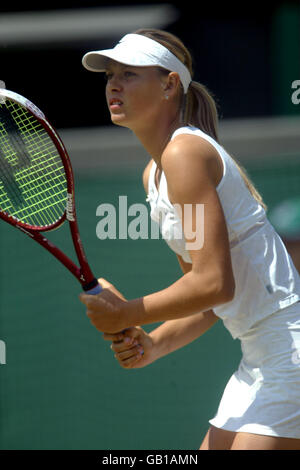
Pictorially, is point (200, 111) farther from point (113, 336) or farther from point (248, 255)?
point (113, 336)

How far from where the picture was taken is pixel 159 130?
71.6 inches

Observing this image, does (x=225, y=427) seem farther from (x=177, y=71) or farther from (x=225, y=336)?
(x=225, y=336)

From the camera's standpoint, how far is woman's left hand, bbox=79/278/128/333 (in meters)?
1.70

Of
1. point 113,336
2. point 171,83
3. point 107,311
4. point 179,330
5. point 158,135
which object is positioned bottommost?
point 179,330

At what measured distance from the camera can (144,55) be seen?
5.90ft

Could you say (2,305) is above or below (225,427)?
below

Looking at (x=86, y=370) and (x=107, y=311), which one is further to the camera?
(x=86, y=370)

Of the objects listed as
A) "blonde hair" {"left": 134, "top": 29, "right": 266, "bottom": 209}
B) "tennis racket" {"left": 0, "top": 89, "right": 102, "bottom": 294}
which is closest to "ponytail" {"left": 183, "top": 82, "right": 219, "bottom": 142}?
"blonde hair" {"left": 134, "top": 29, "right": 266, "bottom": 209}

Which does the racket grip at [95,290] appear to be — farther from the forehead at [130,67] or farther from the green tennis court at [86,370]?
the green tennis court at [86,370]

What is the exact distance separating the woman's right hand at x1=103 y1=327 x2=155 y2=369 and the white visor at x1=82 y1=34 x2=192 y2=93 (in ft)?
2.00

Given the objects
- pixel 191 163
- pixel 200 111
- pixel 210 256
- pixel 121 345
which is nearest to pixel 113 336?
pixel 121 345

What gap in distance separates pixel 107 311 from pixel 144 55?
0.60 meters
